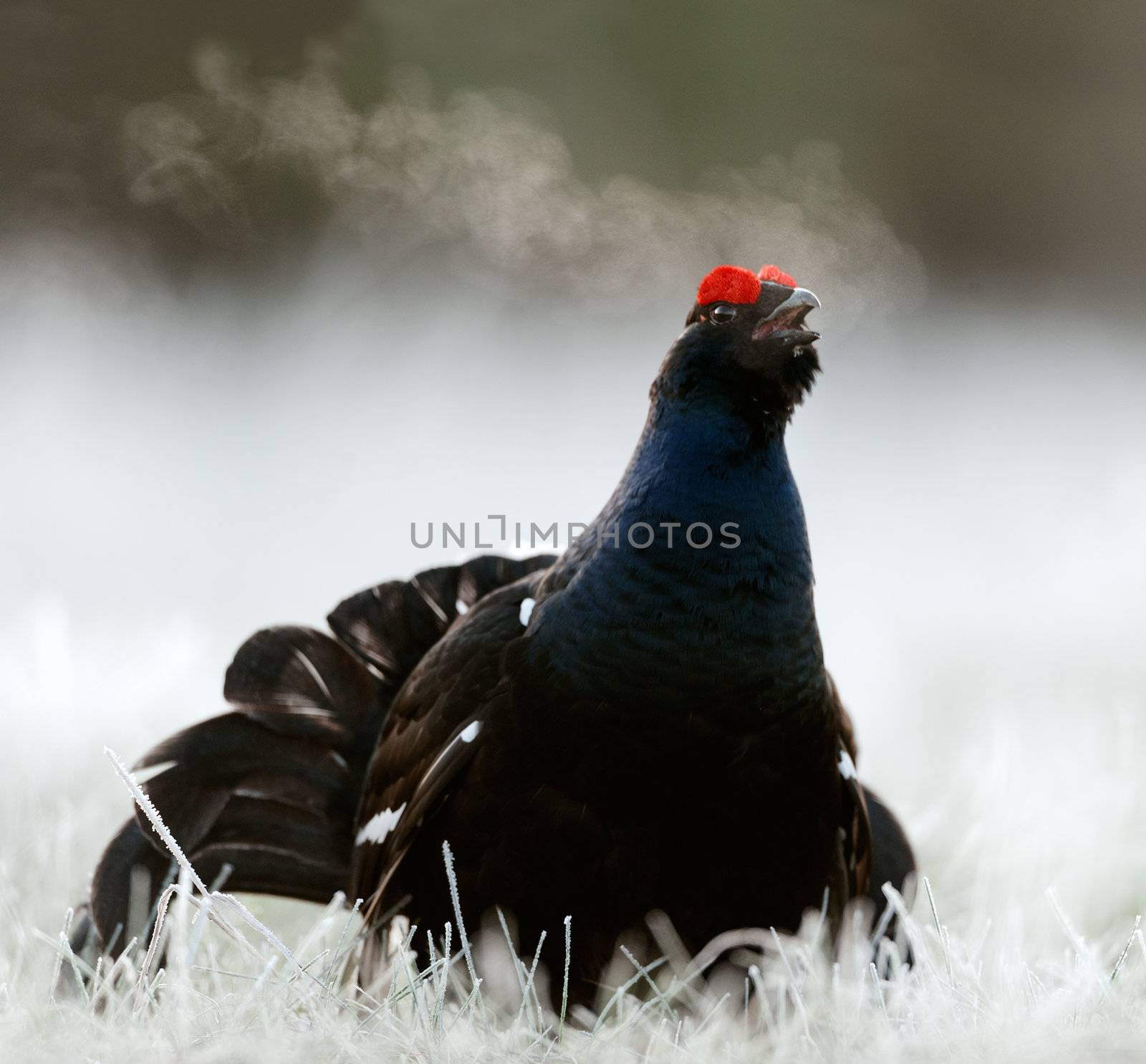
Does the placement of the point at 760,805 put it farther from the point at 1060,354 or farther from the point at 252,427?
the point at 1060,354

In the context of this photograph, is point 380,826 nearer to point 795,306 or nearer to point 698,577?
point 698,577

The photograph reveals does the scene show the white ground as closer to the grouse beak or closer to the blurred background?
the blurred background

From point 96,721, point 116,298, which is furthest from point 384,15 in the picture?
point 96,721

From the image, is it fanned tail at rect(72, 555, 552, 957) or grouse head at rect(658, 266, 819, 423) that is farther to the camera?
fanned tail at rect(72, 555, 552, 957)

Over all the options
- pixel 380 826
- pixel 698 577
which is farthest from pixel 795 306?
pixel 380 826

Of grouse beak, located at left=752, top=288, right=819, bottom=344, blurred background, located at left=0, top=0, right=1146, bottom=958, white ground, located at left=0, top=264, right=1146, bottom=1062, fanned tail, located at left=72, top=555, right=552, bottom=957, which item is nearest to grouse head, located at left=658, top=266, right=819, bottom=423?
grouse beak, located at left=752, top=288, right=819, bottom=344

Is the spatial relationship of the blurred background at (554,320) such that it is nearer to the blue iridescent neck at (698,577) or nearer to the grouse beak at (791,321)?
the blue iridescent neck at (698,577)
